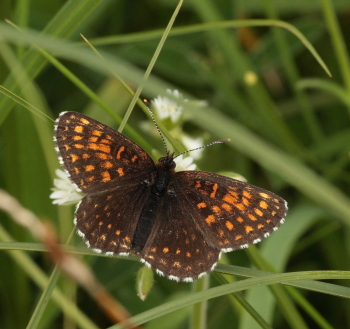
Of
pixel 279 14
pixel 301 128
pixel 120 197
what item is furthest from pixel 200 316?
pixel 279 14

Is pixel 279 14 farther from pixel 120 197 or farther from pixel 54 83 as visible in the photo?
pixel 120 197

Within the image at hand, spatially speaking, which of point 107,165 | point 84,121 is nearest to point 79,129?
point 84,121

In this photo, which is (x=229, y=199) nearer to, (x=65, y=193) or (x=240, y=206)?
(x=240, y=206)

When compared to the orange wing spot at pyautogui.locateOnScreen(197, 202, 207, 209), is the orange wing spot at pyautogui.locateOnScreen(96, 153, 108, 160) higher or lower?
Answer: higher

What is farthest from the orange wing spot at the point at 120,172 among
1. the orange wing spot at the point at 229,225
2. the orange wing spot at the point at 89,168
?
the orange wing spot at the point at 229,225

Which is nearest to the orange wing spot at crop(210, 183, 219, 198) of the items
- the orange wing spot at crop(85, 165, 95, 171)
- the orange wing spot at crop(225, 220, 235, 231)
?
the orange wing spot at crop(225, 220, 235, 231)

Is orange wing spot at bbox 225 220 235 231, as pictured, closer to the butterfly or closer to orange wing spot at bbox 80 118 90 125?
the butterfly
